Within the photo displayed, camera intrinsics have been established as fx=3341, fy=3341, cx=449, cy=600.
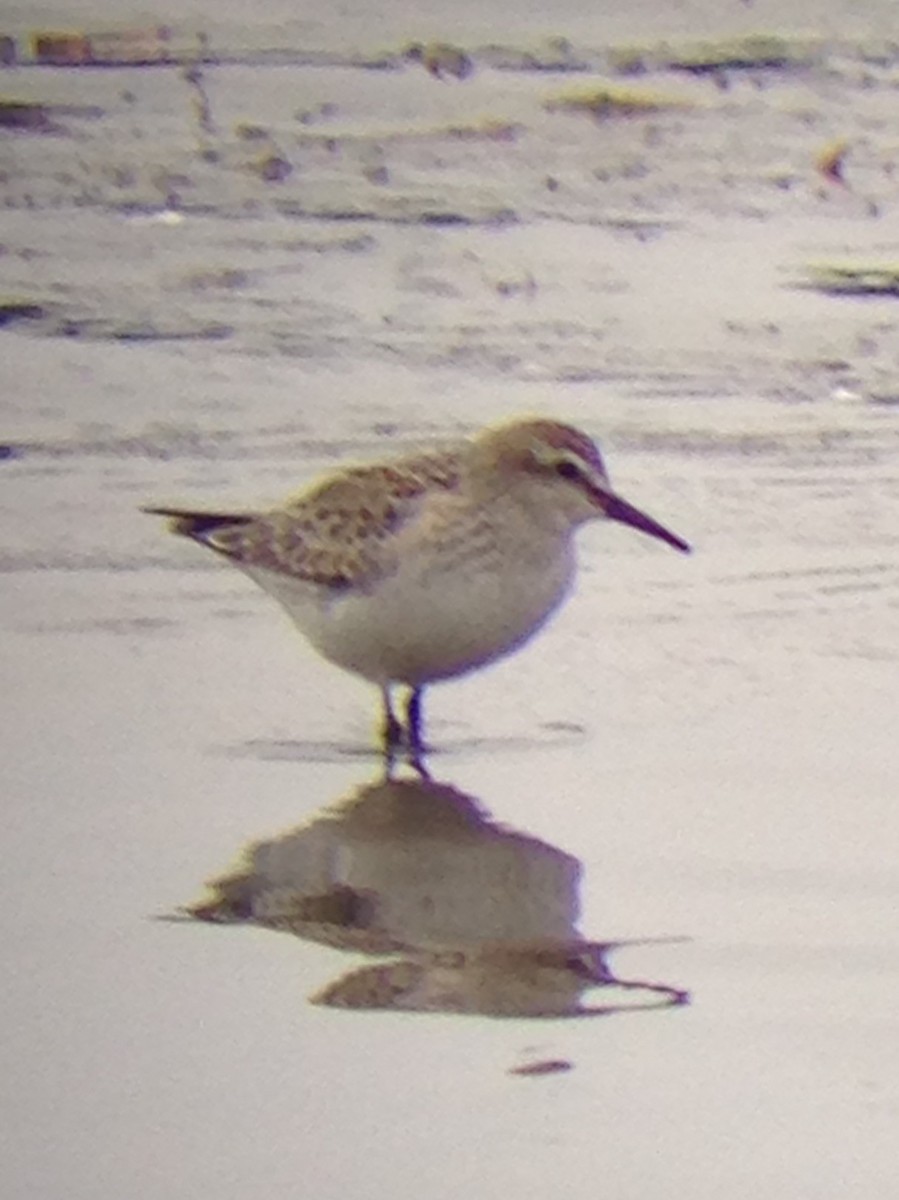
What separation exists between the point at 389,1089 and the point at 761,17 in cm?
1053

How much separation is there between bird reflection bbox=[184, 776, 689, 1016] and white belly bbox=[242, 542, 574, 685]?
1.32 feet

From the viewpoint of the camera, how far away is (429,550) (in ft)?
24.8

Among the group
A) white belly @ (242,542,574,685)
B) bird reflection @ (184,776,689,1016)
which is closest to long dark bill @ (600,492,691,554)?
white belly @ (242,542,574,685)

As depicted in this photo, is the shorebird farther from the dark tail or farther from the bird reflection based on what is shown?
the bird reflection

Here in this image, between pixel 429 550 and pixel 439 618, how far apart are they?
20cm

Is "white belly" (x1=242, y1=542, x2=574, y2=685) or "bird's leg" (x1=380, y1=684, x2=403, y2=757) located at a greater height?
"white belly" (x1=242, y1=542, x2=574, y2=685)

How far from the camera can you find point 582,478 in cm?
781

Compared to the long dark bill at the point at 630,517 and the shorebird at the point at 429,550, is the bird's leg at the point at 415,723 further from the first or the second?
the long dark bill at the point at 630,517

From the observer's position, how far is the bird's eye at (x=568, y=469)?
7809 mm

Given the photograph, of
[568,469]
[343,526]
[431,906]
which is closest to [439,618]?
[343,526]

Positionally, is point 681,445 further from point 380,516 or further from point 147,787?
point 147,787

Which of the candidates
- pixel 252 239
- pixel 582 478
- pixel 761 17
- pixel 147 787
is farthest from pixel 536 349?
pixel 761 17

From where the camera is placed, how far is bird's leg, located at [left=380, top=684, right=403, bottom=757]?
7.45 m

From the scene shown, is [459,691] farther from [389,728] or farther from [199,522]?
[199,522]
